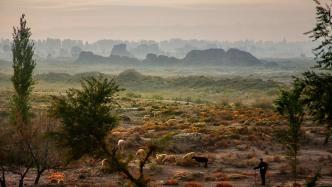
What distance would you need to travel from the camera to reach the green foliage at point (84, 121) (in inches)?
1012

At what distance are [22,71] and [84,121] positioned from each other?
1796 centimetres

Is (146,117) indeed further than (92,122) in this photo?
Yes

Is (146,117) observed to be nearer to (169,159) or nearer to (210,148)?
(210,148)

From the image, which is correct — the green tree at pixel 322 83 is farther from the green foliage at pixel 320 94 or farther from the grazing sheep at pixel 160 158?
the grazing sheep at pixel 160 158

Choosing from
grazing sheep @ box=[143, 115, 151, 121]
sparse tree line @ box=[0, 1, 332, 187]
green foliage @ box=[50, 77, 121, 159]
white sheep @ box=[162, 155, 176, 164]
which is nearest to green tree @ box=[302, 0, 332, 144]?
sparse tree line @ box=[0, 1, 332, 187]

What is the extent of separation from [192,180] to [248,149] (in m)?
14.7

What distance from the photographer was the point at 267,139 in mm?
53562

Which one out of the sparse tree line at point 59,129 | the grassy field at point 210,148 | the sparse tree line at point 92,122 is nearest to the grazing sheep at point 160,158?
the grassy field at point 210,148

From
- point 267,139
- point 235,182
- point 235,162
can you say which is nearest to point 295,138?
point 235,182

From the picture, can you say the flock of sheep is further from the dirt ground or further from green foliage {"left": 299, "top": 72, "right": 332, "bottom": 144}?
green foliage {"left": 299, "top": 72, "right": 332, "bottom": 144}

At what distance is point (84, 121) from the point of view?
25594 millimetres

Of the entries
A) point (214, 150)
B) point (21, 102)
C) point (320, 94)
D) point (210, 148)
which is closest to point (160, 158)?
point (214, 150)

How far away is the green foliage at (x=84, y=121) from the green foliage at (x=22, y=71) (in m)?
12.2

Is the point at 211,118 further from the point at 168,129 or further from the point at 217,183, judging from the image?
the point at 217,183
